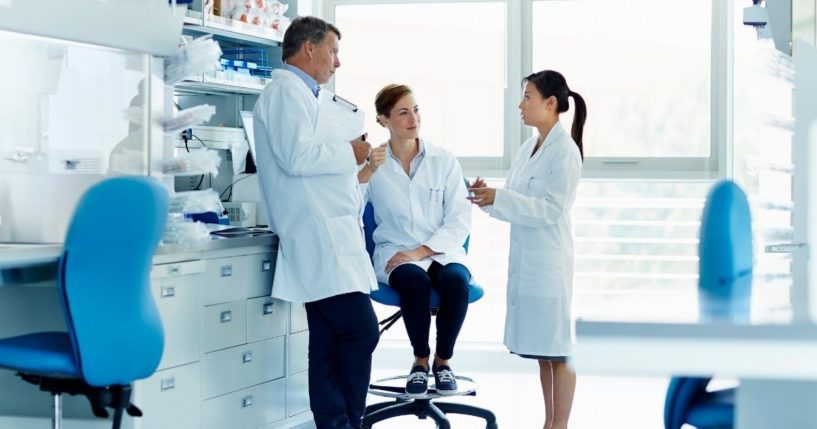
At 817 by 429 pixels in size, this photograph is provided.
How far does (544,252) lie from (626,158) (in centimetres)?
185

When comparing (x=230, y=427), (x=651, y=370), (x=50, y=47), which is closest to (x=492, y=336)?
(x=230, y=427)

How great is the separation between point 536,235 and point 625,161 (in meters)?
1.82

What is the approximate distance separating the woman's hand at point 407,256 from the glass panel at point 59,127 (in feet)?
3.32

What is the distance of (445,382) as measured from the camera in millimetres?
3752

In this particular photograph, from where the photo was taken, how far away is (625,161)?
5168 millimetres

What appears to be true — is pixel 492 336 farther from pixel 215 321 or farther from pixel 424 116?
pixel 215 321

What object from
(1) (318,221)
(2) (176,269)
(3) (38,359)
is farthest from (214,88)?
(3) (38,359)

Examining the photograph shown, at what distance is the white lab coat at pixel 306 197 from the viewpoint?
3.31 metres

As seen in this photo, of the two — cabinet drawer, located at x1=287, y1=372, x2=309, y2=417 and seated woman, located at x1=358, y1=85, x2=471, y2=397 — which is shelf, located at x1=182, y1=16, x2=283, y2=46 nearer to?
seated woman, located at x1=358, y1=85, x2=471, y2=397

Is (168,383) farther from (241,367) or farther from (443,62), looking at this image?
(443,62)

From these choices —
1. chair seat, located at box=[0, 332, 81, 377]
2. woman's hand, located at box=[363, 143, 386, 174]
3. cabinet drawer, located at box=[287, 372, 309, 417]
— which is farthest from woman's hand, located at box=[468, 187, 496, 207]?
chair seat, located at box=[0, 332, 81, 377]

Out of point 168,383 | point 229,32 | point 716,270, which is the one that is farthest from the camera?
point 229,32

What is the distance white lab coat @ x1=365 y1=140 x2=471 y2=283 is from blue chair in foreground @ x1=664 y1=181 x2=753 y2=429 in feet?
6.50

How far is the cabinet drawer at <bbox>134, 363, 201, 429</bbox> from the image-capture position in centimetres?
293
